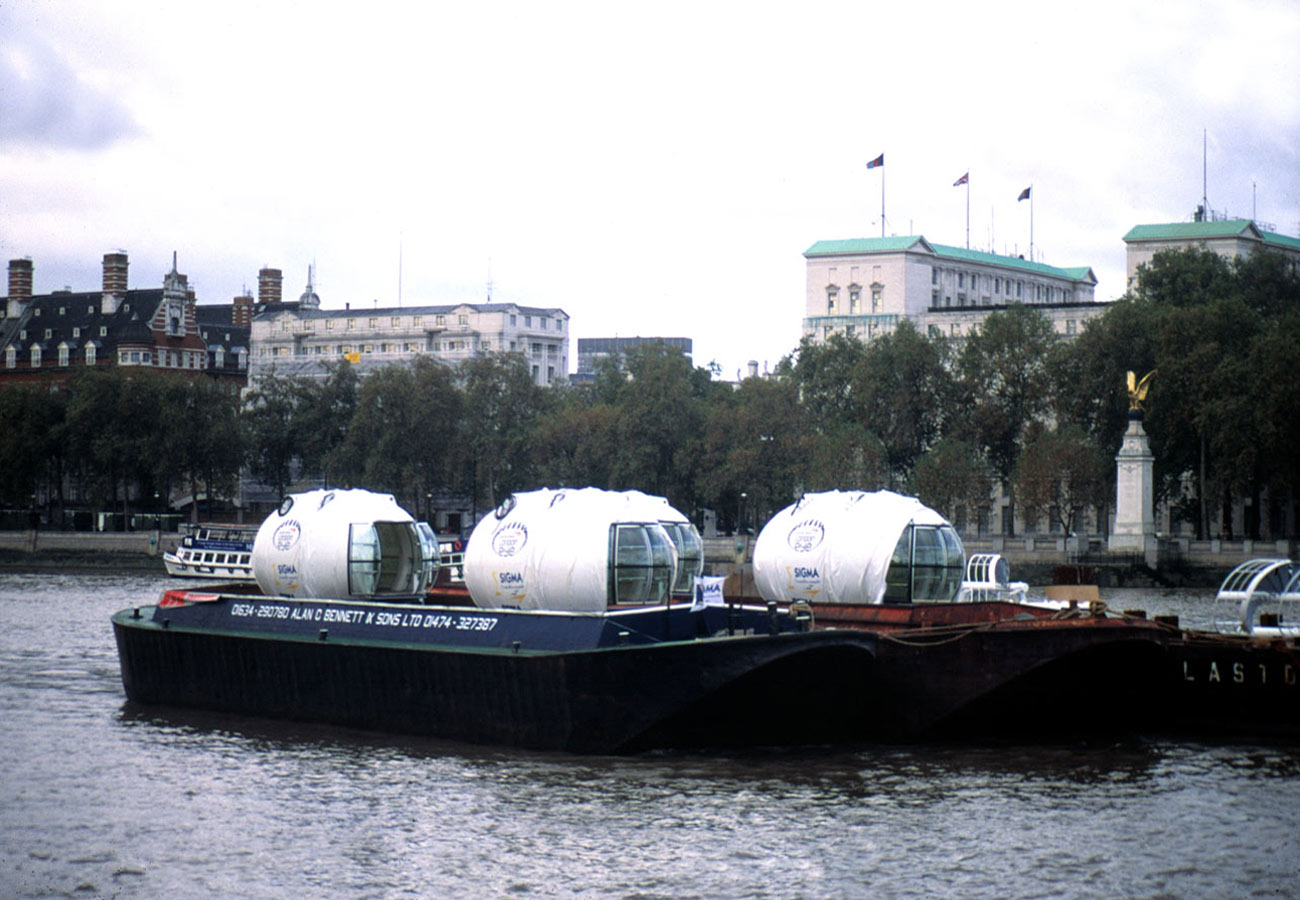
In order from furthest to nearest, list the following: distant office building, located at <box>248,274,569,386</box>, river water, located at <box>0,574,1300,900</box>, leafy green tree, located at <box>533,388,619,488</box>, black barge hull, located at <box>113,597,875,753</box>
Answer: distant office building, located at <box>248,274,569,386</box>, leafy green tree, located at <box>533,388,619,488</box>, black barge hull, located at <box>113,597,875,753</box>, river water, located at <box>0,574,1300,900</box>

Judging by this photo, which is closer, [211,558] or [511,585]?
[511,585]

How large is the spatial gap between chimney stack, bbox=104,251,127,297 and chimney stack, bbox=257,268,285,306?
Answer: 1703cm

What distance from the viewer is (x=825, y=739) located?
35000 mm

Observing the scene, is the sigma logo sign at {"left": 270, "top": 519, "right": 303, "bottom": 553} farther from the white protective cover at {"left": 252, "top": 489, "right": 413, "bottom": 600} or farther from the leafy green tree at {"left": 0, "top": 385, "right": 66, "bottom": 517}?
the leafy green tree at {"left": 0, "top": 385, "right": 66, "bottom": 517}

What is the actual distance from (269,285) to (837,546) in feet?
490

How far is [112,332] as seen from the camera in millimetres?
160375

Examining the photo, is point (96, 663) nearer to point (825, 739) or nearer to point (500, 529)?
point (500, 529)

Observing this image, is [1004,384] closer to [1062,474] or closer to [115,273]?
[1062,474]

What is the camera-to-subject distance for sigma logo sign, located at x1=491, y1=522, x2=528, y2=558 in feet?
114

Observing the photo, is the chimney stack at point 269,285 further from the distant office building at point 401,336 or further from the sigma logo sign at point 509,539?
the sigma logo sign at point 509,539

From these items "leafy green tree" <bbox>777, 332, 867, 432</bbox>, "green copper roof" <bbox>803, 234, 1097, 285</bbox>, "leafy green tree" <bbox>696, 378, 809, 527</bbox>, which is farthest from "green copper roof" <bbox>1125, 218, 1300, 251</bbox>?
"leafy green tree" <bbox>696, 378, 809, 527</bbox>

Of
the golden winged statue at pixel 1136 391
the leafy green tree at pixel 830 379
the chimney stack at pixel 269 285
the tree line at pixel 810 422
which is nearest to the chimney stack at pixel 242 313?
the chimney stack at pixel 269 285

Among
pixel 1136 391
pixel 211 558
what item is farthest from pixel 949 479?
pixel 211 558

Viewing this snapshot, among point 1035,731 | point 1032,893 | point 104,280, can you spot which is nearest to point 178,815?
point 1032,893
